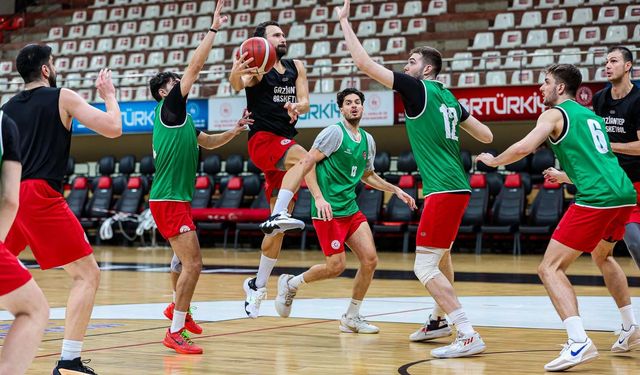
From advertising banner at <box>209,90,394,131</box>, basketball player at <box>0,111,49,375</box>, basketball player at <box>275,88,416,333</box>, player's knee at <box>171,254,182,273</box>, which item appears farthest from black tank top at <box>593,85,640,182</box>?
advertising banner at <box>209,90,394,131</box>

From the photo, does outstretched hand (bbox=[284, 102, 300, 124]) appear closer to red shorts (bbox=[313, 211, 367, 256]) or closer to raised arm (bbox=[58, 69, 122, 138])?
red shorts (bbox=[313, 211, 367, 256])

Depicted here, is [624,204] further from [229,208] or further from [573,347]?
[229,208]

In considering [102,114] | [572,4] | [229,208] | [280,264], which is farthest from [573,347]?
[572,4]

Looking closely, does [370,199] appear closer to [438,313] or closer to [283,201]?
[283,201]

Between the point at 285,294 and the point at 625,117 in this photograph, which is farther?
the point at 285,294

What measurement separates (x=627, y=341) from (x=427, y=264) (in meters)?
1.46

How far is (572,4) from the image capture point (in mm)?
20438

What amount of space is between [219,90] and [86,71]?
15.1 feet

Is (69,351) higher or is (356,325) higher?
(69,351)

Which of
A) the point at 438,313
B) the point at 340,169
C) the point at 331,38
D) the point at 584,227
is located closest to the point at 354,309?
the point at 438,313

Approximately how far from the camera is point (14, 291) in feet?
13.0

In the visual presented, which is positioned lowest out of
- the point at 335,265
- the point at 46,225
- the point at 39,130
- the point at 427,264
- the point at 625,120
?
the point at 335,265

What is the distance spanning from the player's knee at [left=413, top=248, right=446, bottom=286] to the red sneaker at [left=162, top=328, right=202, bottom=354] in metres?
1.61

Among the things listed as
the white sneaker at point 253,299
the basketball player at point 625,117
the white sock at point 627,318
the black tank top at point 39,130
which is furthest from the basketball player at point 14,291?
the basketball player at point 625,117
